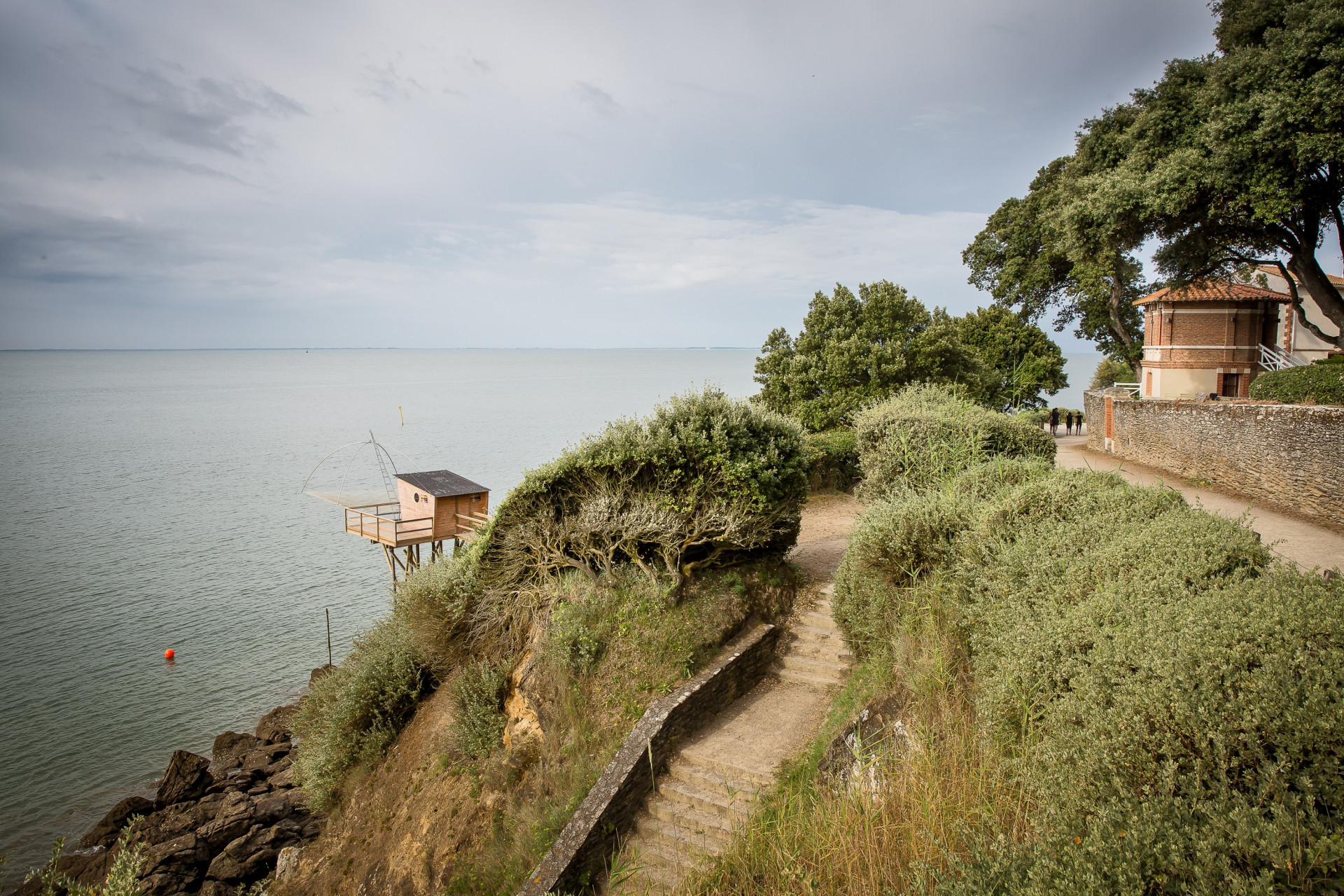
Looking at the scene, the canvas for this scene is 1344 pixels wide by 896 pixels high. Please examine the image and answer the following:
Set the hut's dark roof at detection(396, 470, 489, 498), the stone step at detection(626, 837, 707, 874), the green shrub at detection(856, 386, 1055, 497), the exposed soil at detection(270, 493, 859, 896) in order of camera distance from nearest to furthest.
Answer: the stone step at detection(626, 837, 707, 874) → the exposed soil at detection(270, 493, 859, 896) → the green shrub at detection(856, 386, 1055, 497) → the hut's dark roof at detection(396, 470, 489, 498)

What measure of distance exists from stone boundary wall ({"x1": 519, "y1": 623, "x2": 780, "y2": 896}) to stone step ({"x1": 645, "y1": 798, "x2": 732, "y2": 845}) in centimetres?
27

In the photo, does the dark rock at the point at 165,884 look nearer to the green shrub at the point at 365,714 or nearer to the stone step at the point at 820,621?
the green shrub at the point at 365,714

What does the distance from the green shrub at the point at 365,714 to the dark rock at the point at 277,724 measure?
387 cm

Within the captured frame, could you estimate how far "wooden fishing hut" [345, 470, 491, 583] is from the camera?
23.6 m

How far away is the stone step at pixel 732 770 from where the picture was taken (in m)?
9.27

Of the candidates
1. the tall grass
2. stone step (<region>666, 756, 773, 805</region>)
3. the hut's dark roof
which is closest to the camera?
the tall grass

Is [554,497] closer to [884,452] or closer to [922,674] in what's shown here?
[922,674]

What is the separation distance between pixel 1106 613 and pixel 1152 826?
261cm

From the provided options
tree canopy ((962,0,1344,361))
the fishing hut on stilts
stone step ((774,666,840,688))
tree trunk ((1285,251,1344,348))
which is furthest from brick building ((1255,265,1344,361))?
the fishing hut on stilts

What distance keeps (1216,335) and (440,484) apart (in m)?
35.1

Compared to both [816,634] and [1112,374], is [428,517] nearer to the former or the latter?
[816,634]

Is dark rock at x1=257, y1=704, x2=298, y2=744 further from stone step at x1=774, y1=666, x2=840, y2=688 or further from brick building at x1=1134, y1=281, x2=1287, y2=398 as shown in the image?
brick building at x1=1134, y1=281, x2=1287, y2=398

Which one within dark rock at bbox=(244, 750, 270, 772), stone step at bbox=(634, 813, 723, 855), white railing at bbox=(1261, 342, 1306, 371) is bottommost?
dark rock at bbox=(244, 750, 270, 772)

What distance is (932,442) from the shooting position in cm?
1641
